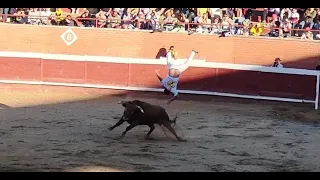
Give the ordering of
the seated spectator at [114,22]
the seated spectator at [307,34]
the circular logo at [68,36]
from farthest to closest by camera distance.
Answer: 1. the seated spectator at [114,22]
2. the circular logo at [68,36]
3. the seated spectator at [307,34]

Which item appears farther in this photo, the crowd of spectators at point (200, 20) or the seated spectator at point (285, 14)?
the seated spectator at point (285, 14)

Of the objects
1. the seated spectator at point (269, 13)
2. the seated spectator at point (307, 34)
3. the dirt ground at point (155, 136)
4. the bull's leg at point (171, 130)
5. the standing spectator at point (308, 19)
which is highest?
the seated spectator at point (269, 13)

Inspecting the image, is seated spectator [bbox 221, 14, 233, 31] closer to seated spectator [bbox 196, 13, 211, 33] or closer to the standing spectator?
seated spectator [bbox 196, 13, 211, 33]

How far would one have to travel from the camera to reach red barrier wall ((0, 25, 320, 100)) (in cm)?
1352

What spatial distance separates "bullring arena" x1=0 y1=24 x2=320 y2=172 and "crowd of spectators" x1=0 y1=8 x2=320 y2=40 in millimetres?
344

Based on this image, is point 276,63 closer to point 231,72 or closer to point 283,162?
point 231,72

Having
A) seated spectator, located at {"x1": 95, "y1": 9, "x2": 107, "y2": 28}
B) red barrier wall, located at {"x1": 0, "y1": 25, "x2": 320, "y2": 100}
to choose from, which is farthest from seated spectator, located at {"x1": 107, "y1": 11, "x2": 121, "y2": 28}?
red barrier wall, located at {"x1": 0, "y1": 25, "x2": 320, "y2": 100}

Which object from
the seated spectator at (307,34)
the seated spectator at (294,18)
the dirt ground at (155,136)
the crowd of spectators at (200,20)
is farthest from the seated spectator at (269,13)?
the dirt ground at (155,136)

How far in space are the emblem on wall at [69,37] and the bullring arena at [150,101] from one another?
0.12ft

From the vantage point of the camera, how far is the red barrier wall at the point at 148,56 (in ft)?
44.3

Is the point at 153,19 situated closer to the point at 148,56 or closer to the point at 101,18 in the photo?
the point at 148,56

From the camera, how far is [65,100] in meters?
13.0

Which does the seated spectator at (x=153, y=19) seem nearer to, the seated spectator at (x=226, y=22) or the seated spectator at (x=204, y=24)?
the seated spectator at (x=204, y=24)
